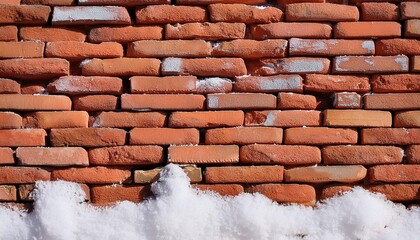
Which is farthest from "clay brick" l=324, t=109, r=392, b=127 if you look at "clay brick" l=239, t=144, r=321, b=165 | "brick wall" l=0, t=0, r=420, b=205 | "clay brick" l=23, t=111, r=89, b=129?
"clay brick" l=23, t=111, r=89, b=129

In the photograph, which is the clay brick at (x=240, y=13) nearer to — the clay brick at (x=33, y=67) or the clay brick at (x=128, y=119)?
the clay brick at (x=128, y=119)

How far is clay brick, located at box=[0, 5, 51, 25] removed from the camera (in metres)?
2.60

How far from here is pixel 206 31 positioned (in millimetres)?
2594

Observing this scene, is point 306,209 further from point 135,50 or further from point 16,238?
point 16,238

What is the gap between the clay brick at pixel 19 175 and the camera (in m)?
2.54

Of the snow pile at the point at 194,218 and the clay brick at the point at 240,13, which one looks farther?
the clay brick at the point at 240,13

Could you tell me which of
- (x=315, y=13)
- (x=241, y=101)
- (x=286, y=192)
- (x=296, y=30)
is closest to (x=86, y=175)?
(x=241, y=101)

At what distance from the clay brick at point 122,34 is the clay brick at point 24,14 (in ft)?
0.70

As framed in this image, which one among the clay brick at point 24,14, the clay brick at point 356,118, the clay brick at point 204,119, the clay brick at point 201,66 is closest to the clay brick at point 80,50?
the clay brick at point 24,14

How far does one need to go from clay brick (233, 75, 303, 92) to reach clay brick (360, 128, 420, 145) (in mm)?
340

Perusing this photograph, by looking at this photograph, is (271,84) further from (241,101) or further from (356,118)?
(356,118)

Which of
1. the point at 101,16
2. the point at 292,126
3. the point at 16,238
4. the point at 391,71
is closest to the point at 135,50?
the point at 101,16

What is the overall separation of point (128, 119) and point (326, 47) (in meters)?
0.88

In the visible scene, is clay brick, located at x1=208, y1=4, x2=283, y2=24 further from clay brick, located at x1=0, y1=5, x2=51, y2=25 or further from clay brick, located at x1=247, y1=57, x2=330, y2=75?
clay brick, located at x1=0, y1=5, x2=51, y2=25
